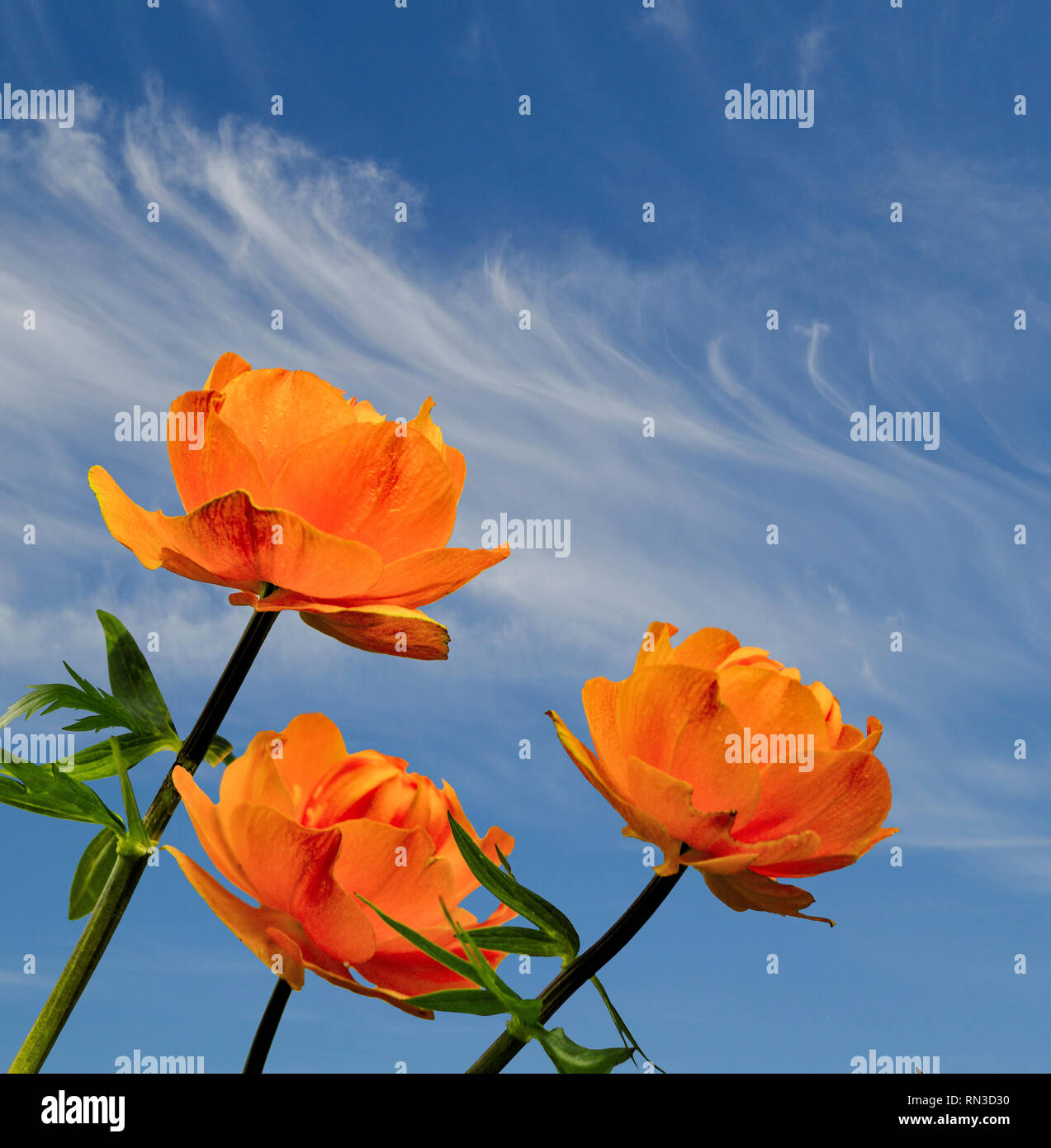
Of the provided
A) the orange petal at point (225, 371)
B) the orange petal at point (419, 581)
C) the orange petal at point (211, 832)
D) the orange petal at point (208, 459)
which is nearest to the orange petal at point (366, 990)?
the orange petal at point (211, 832)

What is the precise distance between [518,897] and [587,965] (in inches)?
3.7

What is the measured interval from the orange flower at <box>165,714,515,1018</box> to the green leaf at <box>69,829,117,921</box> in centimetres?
36

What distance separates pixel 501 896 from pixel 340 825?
7.1 inches

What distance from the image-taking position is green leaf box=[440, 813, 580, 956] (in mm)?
975

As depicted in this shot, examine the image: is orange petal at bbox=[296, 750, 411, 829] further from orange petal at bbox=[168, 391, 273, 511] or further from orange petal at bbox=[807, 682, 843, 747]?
orange petal at bbox=[807, 682, 843, 747]

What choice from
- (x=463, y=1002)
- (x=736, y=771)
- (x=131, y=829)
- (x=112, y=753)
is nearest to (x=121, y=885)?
(x=131, y=829)

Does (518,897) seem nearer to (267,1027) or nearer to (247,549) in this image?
(267,1027)

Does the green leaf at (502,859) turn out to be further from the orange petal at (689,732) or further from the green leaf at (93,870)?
the green leaf at (93,870)

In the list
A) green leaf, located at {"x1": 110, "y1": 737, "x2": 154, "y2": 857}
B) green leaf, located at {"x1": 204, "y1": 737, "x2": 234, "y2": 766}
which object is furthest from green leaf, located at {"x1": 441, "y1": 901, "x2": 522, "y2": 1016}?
green leaf, located at {"x1": 204, "y1": 737, "x2": 234, "y2": 766}

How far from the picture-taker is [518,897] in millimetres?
1010

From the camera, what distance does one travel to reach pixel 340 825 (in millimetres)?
927
